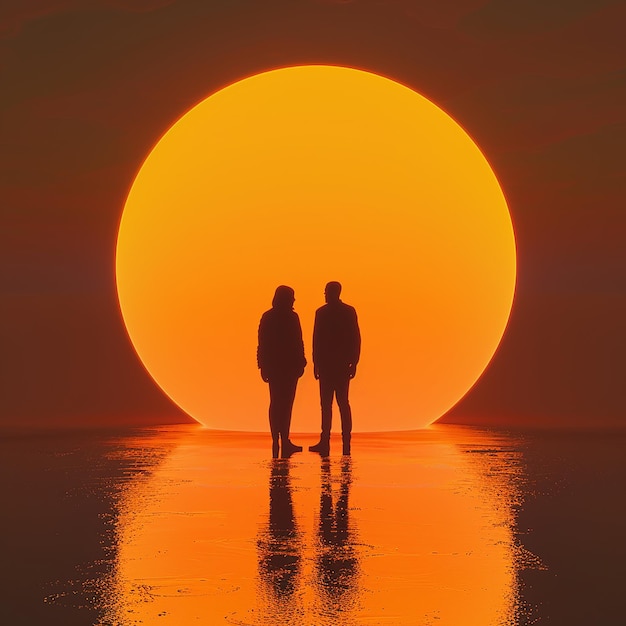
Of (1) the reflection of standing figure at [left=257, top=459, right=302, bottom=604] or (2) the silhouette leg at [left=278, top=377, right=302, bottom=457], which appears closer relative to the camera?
(1) the reflection of standing figure at [left=257, top=459, right=302, bottom=604]

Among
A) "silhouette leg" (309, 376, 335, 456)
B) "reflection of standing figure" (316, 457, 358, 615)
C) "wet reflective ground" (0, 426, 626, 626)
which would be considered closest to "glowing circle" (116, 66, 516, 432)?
"silhouette leg" (309, 376, 335, 456)

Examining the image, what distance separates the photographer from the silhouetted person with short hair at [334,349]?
14977 millimetres

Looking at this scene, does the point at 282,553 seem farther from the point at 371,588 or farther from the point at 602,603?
the point at 602,603

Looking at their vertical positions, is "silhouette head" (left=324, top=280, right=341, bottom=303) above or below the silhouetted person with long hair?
above

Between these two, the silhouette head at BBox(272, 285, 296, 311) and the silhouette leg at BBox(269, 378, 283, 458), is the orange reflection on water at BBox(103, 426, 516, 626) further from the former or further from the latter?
the silhouette head at BBox(272, 285, 296, 311)

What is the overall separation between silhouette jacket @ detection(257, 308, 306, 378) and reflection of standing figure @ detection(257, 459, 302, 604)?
427 cm

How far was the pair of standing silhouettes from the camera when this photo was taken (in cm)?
1490

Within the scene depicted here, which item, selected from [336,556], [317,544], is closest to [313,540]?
[317,544]

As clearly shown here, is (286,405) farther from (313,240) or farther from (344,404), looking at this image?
(313,240)

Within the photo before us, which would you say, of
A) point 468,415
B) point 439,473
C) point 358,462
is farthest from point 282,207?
point 468,415

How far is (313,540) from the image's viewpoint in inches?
312

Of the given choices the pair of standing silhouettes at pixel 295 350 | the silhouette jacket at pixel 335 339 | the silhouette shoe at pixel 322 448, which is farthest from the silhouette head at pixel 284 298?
the silhouette shoe at pixel 322 448

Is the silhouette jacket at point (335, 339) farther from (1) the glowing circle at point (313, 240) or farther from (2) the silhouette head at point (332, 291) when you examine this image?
(1) the glowing circle at point (313, 240)

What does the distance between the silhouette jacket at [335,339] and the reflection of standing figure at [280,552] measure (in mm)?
4400
